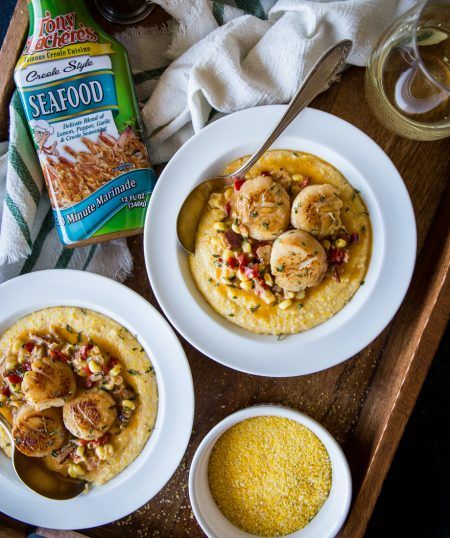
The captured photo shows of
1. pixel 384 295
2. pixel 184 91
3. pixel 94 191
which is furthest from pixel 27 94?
pixel 384 295

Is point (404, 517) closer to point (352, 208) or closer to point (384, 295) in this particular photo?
point (384, 295)

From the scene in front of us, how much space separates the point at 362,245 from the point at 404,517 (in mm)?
1771

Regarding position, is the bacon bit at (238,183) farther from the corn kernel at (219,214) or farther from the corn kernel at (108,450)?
the corn kernel at (108,450)

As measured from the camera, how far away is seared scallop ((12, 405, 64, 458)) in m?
2.34

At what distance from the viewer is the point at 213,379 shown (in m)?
2.62

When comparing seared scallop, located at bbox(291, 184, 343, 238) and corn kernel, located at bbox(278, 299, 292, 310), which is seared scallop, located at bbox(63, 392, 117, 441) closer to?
corn kernel, located at bbox(278, 299, 292, 310)

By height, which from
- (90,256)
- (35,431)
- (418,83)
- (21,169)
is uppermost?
(418,83)

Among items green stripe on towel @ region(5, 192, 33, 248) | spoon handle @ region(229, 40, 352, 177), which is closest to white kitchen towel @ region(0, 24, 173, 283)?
green stripe on towel @ region(5, 192, 33, 248)

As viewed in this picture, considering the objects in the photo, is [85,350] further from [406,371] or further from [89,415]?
[406,371]

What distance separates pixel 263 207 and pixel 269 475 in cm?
130

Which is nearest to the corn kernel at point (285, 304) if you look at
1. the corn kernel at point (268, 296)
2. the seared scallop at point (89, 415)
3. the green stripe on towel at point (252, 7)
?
the corn kernel at point (268, 296)

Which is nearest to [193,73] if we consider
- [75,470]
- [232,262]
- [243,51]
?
[243,51]

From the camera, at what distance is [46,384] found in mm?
2336

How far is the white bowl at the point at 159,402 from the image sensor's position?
2379 mm
